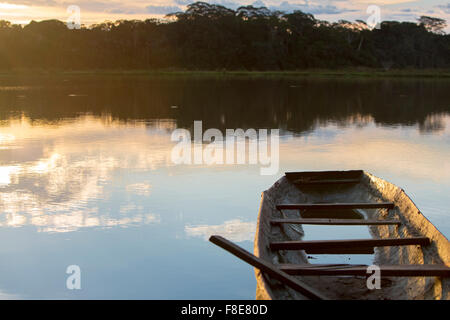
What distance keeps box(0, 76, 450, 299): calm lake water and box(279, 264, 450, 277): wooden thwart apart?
0.74 metres

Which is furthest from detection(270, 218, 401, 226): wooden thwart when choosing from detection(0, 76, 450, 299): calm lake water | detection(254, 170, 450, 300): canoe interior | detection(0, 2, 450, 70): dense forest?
detection(0, 2, 450, 70): dense forest

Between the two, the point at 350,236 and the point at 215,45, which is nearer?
the point at 350,236

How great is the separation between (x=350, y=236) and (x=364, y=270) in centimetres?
225

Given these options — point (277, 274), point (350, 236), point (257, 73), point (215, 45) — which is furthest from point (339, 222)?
point (215, 45)

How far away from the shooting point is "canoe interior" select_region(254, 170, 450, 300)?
4.82m

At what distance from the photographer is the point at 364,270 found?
482 cm

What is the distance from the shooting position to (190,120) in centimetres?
1939

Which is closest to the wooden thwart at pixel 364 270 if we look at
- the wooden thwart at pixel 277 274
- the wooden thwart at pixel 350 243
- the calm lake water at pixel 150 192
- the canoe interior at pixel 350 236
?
the canoe interior at pixel 350 236

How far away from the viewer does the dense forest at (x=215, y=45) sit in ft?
215

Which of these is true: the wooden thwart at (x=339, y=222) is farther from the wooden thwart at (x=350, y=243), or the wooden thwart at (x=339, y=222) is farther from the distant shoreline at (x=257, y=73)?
the distant shoreline at (x=257, y=73)

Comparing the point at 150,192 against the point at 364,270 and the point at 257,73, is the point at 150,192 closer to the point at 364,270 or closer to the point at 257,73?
the point at 364,270

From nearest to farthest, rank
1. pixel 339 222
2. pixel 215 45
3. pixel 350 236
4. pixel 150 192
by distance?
pixel 339 222
pixel 350 236
pixel 150 192
pixel 215 45

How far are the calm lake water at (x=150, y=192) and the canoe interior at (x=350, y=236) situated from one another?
1.40 ft
